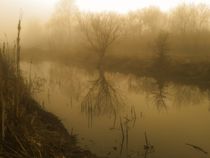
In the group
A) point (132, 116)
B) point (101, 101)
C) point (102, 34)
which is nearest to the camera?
point (132, 116)

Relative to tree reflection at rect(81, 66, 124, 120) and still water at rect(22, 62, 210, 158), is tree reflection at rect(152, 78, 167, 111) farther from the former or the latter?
tree reflection at rect(81, 66, 124, 120)

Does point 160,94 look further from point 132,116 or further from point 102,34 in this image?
point 102,34

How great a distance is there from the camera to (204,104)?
52.4 feet

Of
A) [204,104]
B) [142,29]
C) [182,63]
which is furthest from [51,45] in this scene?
[204,104]

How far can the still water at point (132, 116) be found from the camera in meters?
9.17

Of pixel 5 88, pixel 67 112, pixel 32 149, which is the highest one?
pixel 5 88

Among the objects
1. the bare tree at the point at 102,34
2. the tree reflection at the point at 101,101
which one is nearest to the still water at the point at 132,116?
the tree reflection at the point at 101,101

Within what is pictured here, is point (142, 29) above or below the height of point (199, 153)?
above

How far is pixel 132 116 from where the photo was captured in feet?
40.5

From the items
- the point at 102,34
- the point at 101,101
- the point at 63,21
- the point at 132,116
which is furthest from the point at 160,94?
the point at 63,21

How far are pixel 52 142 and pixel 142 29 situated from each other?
40.6m

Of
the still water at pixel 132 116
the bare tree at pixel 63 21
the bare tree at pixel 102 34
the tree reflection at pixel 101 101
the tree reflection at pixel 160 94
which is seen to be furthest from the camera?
the bare tree at pixel 63 21

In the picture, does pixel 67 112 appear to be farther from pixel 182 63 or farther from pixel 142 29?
pixel 142 29

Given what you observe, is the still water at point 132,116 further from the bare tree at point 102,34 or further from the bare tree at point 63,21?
the bare tree at point 63,21
